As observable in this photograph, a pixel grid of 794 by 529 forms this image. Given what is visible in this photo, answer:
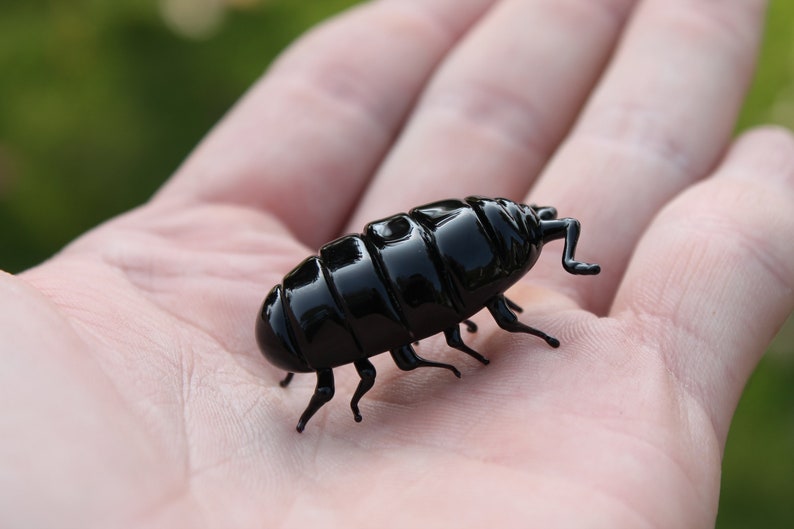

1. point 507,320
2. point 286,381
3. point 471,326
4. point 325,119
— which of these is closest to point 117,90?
point 325,119

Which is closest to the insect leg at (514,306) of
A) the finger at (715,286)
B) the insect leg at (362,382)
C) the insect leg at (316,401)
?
the finger at (715,286)

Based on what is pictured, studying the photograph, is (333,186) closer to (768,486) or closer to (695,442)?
(695,442)

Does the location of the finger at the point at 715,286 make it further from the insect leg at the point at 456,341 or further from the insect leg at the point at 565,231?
the insect leg at the point at 456,341

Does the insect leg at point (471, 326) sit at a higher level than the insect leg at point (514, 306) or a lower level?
lower

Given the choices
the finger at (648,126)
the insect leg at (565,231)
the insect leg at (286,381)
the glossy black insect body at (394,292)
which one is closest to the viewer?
the glossy black insect body at (394,292)

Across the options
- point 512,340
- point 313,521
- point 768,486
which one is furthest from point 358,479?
point 768,486

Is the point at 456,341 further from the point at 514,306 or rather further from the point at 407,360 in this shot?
the point at 514,306
